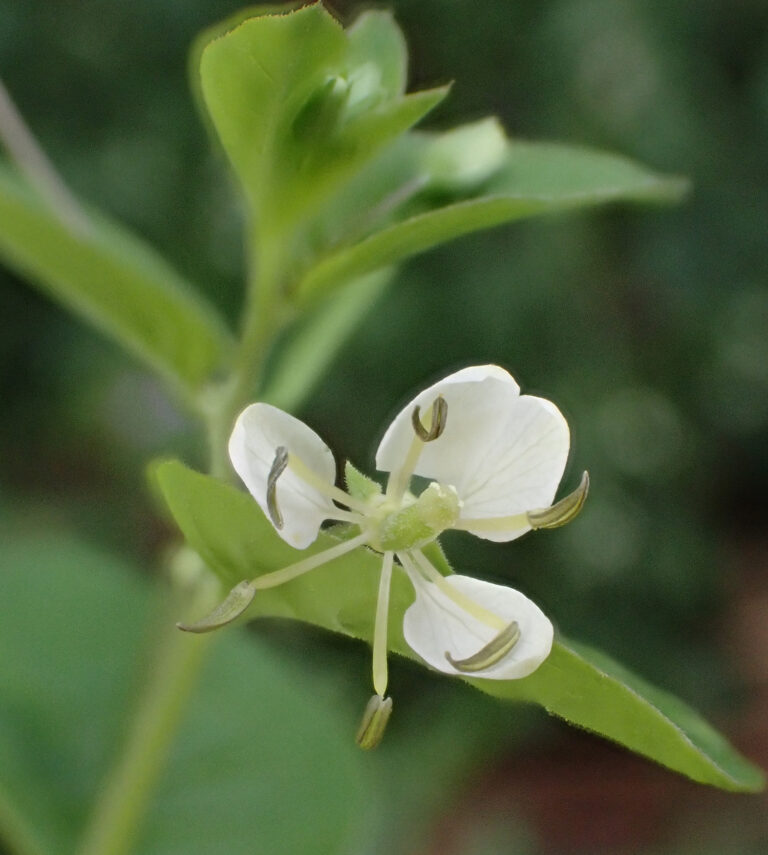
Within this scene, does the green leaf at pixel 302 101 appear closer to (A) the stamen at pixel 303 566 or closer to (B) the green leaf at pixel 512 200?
(B) the green leaf at pixel 512 200

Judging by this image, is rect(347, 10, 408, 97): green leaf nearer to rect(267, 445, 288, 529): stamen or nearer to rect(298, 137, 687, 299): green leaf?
rect(298, 137, 687, 299): green leaf

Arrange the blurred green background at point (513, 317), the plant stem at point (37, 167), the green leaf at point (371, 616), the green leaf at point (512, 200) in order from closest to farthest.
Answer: the green leaf at point (371, 616), the green leaf at point (512, 200), the plant stem at point (37, 167), the blurred green background at point (513, 317)

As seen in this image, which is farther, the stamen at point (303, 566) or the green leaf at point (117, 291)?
Answer: the green leaf at point (117, 291)

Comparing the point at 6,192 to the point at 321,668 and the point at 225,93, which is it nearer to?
the point at 225,93

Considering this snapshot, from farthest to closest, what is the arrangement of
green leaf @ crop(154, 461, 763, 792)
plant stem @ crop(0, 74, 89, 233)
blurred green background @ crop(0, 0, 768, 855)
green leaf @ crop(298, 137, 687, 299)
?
blurred green background @ crop(0, 0, 768, 855), plant stem @ crop(0, 74, 89, 233), green leaf @ crop(298, 137, 687, 299), green leaf @ crop(154, 461, 763, 792)

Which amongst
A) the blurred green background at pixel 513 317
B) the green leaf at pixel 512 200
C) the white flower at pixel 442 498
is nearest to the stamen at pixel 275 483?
the white flower at pixel 442 498

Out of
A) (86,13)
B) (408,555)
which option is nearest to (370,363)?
(86,13)

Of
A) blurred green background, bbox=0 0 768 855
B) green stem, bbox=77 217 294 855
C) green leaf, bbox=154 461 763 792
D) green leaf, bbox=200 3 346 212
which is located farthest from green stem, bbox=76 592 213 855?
blurred green background, bbox=0 0 768 855
